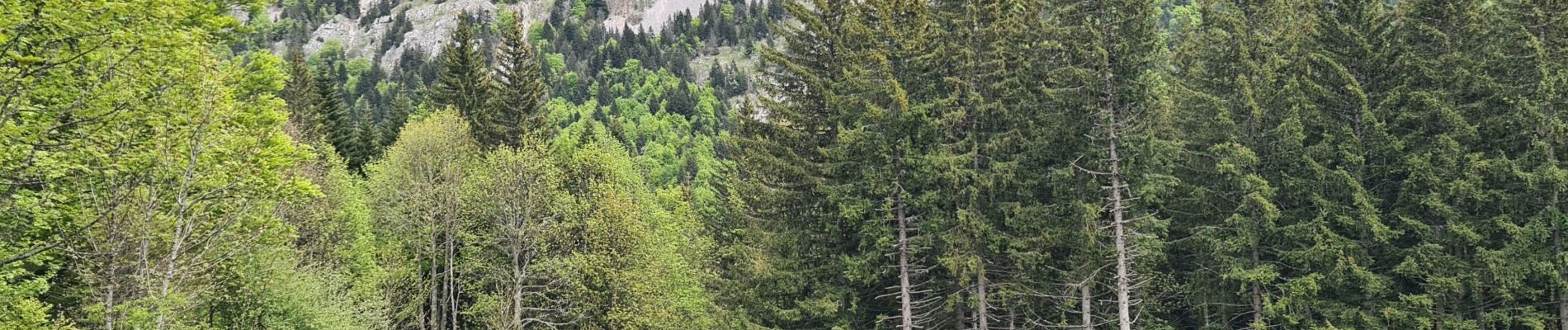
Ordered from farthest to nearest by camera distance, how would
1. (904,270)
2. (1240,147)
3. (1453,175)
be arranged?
1. (1240,147)
2. (1453,175)
3. (904,270)

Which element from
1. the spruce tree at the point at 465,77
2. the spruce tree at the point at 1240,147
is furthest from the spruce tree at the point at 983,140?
the spruce tree at the point at 465,77

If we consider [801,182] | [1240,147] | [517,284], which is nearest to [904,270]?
[801,182]

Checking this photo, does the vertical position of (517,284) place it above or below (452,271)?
below

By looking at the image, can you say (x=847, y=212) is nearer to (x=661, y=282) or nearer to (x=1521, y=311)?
(x=661, y=282)

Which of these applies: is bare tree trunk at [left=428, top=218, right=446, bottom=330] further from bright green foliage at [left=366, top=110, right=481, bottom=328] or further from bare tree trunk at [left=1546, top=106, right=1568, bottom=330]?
bare tree trunk at [left=1546, top=106, right=1568, bottom=330]

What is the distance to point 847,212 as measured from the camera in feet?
64.8

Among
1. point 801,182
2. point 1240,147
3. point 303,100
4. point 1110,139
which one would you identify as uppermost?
point 303,100

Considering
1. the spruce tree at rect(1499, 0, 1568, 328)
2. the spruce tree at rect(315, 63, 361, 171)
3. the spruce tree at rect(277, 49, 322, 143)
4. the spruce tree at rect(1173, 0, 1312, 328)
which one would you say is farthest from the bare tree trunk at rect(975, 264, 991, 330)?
the spruce tree at rect(315, 63, 361, 171)

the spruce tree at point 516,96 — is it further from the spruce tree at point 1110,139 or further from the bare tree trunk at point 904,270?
the spruce tree at point 1110,139

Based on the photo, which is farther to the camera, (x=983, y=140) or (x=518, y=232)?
(x=518, y=232)

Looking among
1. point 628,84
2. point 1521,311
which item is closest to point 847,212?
point 1521,311

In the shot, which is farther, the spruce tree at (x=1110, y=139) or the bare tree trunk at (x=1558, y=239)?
the spruce tree at (x=1110, y=139)

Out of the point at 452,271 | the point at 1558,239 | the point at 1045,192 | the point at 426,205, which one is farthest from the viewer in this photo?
the point at 452,271

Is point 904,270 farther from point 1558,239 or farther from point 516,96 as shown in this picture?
point 516,96
